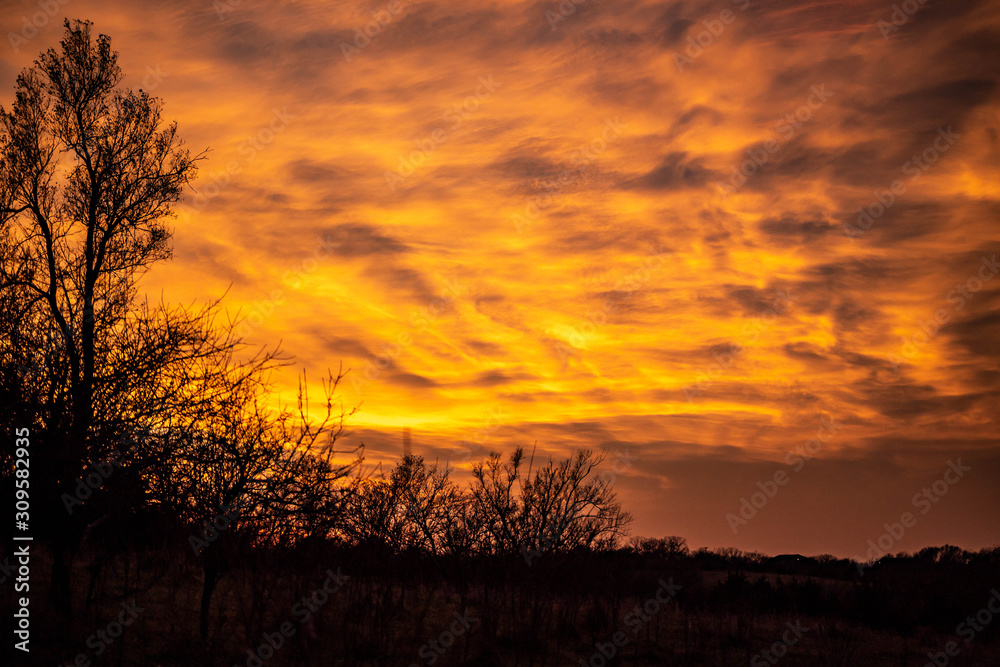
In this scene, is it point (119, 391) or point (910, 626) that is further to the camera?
point (910, 626)

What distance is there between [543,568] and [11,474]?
37.8ft

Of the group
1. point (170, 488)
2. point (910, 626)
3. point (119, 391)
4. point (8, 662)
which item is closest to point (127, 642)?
point (8, 662)

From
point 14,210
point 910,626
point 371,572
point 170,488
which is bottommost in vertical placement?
point 910,626

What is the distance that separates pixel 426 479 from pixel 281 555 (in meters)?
18.7

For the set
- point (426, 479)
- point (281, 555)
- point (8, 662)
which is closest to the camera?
point (8, 662)

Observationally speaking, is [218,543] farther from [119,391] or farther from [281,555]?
[119,391]

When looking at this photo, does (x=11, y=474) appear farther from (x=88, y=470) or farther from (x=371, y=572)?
(x=371, y=572)

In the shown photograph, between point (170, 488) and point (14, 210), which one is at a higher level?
point (14, 210)

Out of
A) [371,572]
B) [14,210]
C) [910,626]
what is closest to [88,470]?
[371,572]

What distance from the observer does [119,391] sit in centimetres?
1217

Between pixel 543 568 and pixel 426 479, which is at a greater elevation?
pixel 426 479

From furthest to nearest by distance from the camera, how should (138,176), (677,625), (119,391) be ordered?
(138,176)
(677,625)
(119,391)

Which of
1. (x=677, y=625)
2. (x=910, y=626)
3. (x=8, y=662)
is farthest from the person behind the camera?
(x=910, y=626)

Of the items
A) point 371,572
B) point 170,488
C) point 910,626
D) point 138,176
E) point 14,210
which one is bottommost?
point 910,626
